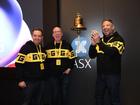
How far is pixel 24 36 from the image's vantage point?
5.37 metres

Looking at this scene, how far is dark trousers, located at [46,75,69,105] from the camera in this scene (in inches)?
197

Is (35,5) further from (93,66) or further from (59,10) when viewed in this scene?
(93,66)

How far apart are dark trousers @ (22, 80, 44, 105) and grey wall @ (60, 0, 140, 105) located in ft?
4.17

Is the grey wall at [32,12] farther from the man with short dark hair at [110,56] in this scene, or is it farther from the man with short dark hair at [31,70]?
the man with short dark hair at [110,56]

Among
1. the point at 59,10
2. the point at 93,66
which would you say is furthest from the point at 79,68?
the point at 59,10

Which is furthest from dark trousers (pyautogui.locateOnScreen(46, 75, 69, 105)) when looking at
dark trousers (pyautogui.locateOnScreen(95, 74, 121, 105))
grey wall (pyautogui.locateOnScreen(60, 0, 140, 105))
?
grey wall (pyautogui.locateOnScreen(60, 0, 140, 105))

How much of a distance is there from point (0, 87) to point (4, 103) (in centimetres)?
26

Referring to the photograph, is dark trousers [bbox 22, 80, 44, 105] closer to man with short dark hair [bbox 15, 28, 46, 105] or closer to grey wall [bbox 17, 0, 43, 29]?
man with short dark hair [bbox 15, 28, 46, 105]

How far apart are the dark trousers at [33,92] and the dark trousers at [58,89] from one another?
0.90ft

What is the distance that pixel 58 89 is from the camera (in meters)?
5.04

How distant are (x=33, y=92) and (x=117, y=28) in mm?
1976

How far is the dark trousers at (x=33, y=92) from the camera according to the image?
4613mm

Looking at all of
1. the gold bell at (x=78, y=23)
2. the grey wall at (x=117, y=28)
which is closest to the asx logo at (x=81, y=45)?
the grey wall at (x=117, y=28)

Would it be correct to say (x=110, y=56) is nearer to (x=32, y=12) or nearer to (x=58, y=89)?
(x=58, y=89)
